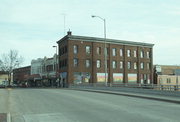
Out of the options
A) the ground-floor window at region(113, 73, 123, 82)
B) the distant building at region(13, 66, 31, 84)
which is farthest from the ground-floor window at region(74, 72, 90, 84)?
the distant building at region(13, 66, 31, 84)

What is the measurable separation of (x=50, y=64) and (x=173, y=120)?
7318 centimetres

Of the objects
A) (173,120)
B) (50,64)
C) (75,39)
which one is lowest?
(173,120)

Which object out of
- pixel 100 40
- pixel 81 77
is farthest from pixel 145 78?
pixel 81 77

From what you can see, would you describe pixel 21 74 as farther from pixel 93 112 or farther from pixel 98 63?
pixel 93 112

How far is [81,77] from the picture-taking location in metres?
63.4

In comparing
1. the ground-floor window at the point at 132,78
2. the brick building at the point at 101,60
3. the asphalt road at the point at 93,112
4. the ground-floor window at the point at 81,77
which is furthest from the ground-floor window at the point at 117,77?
the asphalt road at the point at 93,112

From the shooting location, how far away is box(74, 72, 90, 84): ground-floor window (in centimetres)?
6272

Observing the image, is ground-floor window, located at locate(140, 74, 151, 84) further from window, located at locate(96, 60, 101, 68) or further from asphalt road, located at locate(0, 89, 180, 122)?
asphalt road, located at locate(0, 89, 180, 122)

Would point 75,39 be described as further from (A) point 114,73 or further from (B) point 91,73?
(A) point 114,73

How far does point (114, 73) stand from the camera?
68688 millimetres

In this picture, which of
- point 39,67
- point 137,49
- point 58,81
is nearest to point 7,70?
point 39,67

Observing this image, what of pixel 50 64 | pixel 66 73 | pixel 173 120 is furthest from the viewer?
pixel 50 64

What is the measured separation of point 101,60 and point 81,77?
276 inches

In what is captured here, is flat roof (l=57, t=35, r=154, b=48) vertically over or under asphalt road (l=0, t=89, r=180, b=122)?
over
